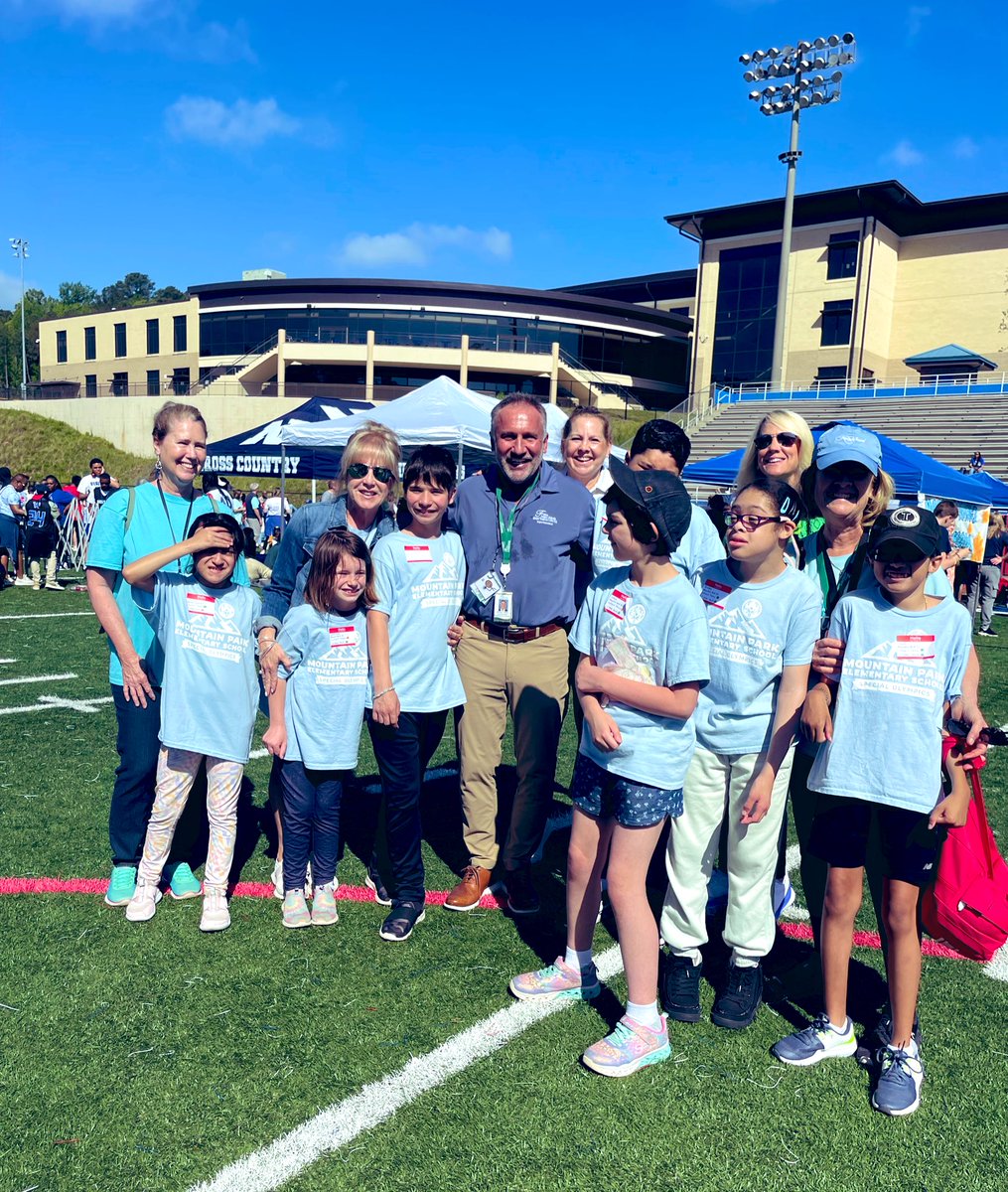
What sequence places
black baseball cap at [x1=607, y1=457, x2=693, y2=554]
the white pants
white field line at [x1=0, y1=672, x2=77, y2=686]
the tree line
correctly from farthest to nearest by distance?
the tree line
white field line at [x1=0, y1=672, x2=77, y2=686]
the white pants
black baseball cap at [x1=607, y1=457, x2=693, y2=554]

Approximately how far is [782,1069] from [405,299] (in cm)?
4964

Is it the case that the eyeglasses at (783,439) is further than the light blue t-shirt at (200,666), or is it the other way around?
the light blue t-shirt at (200,666)

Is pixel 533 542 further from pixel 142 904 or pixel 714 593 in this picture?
pixel 142 904

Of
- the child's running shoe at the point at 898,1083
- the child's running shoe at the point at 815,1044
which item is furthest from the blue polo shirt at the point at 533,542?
the child's running shoe at the point at 898,1083

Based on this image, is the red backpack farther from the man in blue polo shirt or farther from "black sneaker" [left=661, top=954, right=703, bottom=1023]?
the man in blue polo shirt

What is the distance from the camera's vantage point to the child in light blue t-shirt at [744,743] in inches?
116

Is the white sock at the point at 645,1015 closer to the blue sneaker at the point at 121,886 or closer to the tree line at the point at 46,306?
the blue sneaker at the point at 121,886

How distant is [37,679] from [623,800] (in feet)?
23.4

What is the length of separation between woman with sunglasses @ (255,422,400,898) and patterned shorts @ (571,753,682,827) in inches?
59.7

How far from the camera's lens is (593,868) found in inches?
121

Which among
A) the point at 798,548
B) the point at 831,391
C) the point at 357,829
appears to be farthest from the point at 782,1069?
the point at 831,391

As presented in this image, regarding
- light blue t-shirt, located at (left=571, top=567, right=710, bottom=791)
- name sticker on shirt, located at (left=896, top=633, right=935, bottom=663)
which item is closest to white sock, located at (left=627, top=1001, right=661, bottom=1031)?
light blue t-shirt, located at (left=571, top=567, right=710, bottom=791)

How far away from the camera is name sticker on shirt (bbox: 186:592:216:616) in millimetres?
3613

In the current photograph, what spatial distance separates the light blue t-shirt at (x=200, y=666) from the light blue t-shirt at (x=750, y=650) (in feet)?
6.32
